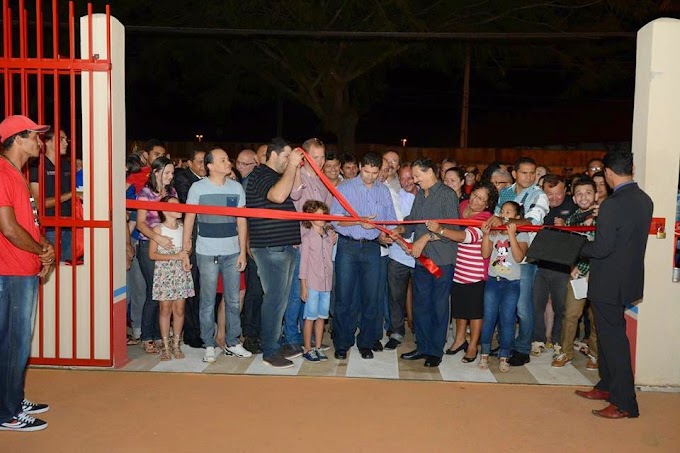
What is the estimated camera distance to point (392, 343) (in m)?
7.41

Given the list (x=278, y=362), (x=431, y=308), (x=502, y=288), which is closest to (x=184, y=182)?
(x=278, y=362)

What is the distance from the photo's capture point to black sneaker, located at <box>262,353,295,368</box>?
6508mm

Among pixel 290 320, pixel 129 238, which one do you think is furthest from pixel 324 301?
pixel 129 238

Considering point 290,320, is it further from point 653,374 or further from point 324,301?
point 653,374

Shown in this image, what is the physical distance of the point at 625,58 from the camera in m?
18.6

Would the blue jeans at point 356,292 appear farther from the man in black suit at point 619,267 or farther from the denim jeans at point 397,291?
the man in black suit at point 619,267

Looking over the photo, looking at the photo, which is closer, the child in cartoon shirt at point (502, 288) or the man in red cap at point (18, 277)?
the man in red cap at point (18, 277)

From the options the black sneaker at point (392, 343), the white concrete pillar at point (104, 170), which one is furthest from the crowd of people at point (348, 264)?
the white concrete pillar at point (104, 170)

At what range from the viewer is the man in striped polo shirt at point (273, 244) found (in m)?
6.49

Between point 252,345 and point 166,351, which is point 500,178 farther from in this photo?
point 166,351

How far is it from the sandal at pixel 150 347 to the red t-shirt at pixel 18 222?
220 centimetres

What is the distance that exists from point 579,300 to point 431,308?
55.7 inches

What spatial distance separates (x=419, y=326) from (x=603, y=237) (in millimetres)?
2188

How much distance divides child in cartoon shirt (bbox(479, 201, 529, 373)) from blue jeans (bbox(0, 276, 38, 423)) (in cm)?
392
